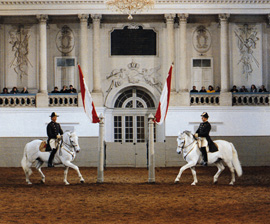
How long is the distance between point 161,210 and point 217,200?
2.02 metres

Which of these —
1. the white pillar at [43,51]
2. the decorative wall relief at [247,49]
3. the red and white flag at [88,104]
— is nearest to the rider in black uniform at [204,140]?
the red and white flag at [88,104]

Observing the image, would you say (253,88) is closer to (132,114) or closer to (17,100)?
(132,114)

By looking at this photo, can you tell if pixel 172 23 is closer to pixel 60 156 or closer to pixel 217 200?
pixel 60 156

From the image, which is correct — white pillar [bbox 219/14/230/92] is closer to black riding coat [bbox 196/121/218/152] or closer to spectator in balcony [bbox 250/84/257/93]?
spectator in balcony [bbox 250/84/257/93]

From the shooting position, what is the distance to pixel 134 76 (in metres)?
28.9

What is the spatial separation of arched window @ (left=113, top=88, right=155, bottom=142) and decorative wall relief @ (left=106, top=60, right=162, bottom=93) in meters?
0.68

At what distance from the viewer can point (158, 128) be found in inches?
1146

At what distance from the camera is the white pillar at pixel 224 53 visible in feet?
92.6

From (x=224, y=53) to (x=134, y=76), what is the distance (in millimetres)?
4761

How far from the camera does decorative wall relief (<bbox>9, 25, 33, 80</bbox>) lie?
1141 inches

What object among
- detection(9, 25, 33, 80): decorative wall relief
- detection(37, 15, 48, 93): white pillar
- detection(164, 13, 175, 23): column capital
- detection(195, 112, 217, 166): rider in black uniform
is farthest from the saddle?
detection(164, 13, 175, 23): column capital

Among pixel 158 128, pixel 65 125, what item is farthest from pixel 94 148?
pixel 158 128

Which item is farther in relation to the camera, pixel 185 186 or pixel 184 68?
pixel 184 68

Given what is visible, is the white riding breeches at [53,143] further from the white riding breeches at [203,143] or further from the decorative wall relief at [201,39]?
the decorative wall relief at [201,39]
